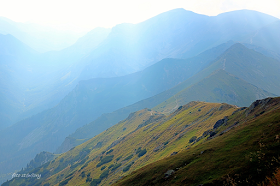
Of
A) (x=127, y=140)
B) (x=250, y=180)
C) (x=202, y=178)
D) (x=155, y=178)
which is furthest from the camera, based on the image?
(x=127, y=140)

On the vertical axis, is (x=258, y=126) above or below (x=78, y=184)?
above

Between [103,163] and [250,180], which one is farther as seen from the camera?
[103,163]

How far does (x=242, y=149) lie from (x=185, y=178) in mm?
10868

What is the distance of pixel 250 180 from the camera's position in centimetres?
2405

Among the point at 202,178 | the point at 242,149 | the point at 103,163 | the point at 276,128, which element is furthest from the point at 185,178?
the point at 103,163

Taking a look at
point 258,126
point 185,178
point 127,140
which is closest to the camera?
point 185,178

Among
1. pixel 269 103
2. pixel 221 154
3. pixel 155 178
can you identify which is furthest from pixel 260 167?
pixel 269 103

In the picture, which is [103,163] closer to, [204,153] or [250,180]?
[204,153]

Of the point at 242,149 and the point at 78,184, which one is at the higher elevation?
the point at 242,149

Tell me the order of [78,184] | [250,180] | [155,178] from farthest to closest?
1. [78,184]
2. [155,178]
3. [250,180]

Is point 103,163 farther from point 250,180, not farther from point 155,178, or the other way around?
point 250,180

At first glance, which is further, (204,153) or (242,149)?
(204,153)

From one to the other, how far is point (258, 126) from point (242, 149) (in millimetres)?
9197

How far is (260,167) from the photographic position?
82.6 ft
